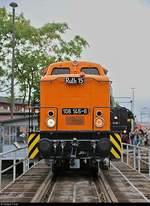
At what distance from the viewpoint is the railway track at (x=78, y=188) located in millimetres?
10625

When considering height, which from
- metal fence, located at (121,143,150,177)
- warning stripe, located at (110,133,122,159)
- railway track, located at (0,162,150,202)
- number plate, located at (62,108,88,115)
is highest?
number plate, located at (62,108,88,115)

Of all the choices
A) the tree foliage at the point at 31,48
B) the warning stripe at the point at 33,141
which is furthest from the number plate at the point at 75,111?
the tree foliage at the point at 31,48

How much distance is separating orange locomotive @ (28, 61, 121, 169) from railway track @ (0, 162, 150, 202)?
72 centimetres

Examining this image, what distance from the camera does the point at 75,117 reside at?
14.0m

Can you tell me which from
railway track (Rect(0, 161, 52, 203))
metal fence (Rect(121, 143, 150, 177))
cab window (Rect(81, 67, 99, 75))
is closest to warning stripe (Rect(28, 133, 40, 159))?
railway track (Rect(0, 161, 52, 203))

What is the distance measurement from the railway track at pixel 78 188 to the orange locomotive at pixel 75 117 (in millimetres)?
722

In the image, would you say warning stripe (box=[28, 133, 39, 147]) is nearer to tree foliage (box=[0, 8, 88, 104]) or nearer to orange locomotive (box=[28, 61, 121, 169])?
orange locomotive (box=[28, 61, 121, 169])

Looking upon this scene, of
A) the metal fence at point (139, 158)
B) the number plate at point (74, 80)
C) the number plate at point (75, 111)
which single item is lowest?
the metal fence at point (139, 158)

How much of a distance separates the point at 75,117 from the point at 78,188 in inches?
103

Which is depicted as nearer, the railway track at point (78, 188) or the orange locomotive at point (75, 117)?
the railway track at point (78, 188)

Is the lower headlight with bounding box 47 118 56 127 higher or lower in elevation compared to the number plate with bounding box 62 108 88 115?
lower

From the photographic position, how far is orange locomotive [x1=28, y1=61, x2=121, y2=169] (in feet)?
44.0

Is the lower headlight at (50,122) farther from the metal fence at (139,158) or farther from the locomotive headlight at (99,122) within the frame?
the metal fence at (139,158)

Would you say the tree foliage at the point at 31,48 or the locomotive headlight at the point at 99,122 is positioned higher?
the tree foliage at the point at 31,48
